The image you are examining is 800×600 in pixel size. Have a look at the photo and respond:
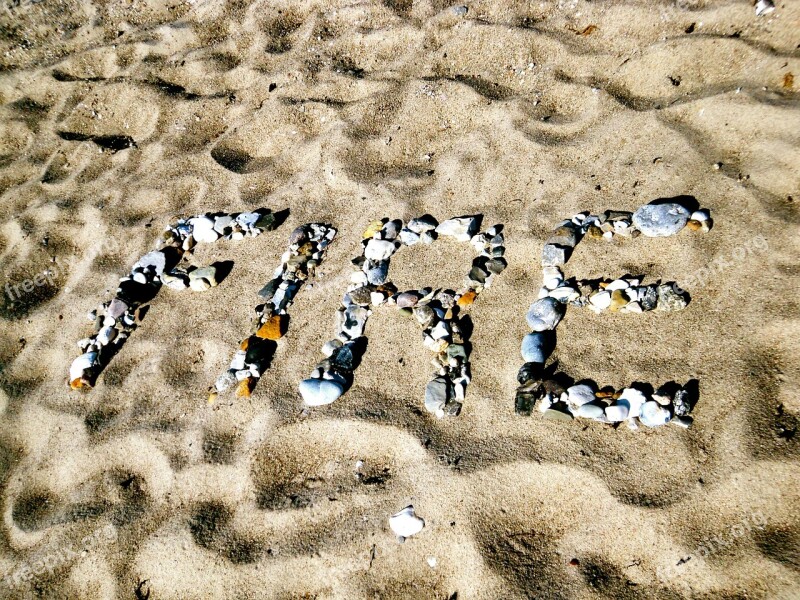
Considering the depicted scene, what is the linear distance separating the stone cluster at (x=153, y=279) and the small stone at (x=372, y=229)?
55cm

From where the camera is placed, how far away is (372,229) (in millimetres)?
2797

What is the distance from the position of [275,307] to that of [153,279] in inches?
31.2

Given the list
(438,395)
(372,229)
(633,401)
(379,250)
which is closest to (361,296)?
(379,250)

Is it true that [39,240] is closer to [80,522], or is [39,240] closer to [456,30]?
[80,522]

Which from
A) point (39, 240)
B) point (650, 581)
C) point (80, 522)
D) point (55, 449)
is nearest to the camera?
point (650, 581)

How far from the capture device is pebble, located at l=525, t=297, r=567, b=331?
91.7 inches

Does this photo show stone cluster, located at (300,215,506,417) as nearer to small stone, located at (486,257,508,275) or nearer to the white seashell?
small stone, located at (486,257,508,275)

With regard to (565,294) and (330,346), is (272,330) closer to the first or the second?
(330,346)

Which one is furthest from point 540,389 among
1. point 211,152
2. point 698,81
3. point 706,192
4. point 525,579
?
point 211,152

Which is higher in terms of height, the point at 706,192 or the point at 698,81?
the point at 698,81

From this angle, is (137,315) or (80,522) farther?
(137,315)

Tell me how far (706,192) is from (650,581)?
1739 millimetres

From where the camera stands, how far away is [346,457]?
2203 millimetres

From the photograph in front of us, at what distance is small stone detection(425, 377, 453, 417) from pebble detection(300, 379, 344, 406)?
382mm
